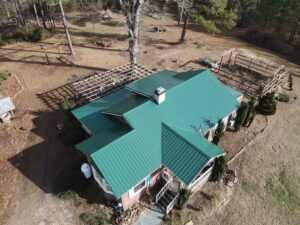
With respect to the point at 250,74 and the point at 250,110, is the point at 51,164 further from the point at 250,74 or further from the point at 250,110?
the point at 250,74

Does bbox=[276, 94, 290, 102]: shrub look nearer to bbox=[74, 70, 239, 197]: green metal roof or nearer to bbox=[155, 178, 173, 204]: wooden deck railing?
bbox=[74, 70, 239, 197]: green metal roof

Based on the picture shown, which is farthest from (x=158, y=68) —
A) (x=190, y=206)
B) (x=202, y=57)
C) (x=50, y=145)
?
(x=190, y=206)

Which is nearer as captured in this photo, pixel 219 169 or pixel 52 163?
pixel 219 169

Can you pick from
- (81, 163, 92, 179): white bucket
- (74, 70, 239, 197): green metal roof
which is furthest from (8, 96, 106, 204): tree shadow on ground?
(74, 70, 239, 197): green metal roof

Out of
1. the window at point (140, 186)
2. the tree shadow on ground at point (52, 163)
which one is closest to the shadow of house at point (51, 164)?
the tree shadow on ground at point (52, 163)

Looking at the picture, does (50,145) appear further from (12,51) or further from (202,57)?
(202,57)

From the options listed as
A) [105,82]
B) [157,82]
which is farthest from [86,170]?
[105,82]
